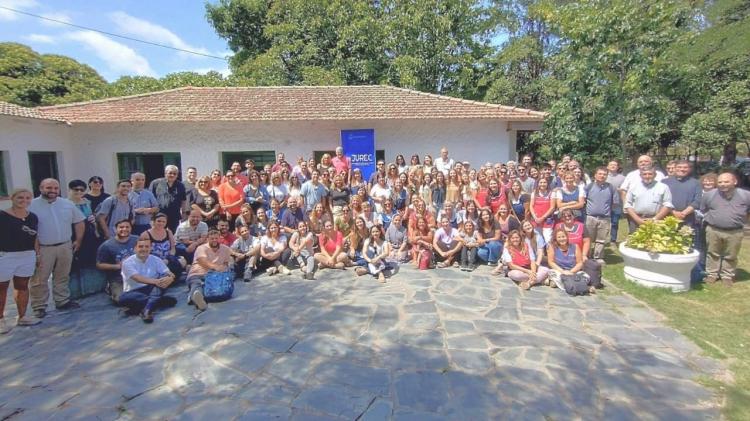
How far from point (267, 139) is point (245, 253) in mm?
6353

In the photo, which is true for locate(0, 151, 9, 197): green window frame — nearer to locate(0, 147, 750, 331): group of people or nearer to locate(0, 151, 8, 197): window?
locate(0, 151, 8, 197): window

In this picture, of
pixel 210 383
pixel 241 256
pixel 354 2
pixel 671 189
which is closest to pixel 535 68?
pixel 354 2

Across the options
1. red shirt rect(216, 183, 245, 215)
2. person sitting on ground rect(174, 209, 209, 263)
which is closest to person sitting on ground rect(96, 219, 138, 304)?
person sitting on ground rect(174, 209, 209, 263)

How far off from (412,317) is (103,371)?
3045 millimetres

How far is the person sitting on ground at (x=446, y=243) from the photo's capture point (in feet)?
22.1

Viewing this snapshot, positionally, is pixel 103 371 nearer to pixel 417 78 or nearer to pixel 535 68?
pixel 417 78

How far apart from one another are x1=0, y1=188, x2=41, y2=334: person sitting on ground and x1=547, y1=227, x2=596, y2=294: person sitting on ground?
21.4 ft

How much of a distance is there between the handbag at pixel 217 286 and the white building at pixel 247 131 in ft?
22.4

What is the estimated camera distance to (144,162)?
12.2 m

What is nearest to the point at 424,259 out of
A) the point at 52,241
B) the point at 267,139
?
the point at 52,241

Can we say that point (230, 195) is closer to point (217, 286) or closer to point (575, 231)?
point (217, 286)

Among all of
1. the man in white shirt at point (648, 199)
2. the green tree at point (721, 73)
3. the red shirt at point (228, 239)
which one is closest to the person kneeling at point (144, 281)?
the red shirt at point (228, 239)

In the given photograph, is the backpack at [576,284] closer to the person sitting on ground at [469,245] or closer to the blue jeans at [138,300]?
the person sitting on ground at [469,245]

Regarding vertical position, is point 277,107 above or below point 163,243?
above
